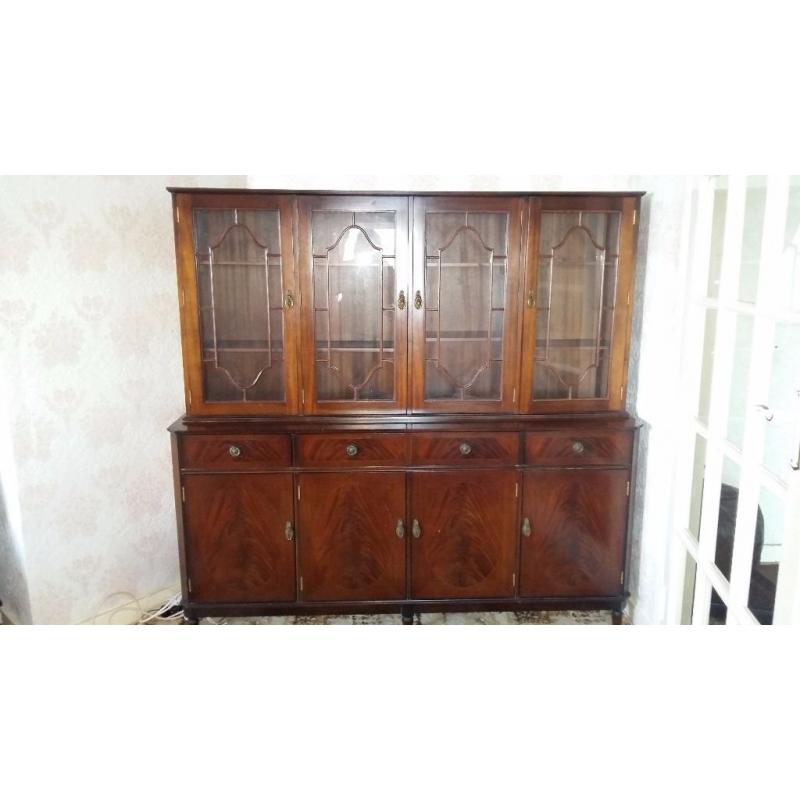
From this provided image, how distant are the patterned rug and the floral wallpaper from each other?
51cm

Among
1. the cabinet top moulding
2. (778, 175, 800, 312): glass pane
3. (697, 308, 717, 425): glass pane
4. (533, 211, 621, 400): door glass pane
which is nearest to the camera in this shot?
(778, 175, 800, 312): glass pane

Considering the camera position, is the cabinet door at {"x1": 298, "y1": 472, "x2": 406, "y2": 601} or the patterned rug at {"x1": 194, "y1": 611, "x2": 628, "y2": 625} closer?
the cabinet door at {"x1": 298, "y1": 472, "x2": 406, "y2": 601}

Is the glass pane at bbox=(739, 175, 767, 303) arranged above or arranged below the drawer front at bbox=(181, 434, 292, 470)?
above

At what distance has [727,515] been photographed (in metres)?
1.78

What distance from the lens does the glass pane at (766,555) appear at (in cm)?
149

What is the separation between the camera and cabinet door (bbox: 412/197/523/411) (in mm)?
2232

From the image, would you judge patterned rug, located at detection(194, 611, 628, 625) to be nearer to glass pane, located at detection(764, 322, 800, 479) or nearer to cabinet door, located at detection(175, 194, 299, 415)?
cabinet door, located at detection(175, 194, 299, 415)

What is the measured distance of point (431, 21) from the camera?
126 millimetres

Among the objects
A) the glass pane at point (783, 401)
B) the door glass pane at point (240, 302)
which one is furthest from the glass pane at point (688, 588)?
the door glass pane at point (240, 302)

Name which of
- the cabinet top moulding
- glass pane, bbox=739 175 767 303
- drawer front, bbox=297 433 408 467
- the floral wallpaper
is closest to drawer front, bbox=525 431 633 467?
drawer front, bbox=297 433 408 467

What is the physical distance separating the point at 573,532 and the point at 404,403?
82cm

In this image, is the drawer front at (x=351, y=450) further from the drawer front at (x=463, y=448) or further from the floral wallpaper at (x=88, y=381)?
the floral wallpaper at (x=88, y=381)

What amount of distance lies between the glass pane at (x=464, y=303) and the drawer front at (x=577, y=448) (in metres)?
0.24
